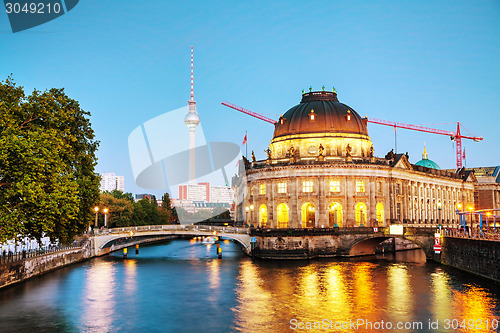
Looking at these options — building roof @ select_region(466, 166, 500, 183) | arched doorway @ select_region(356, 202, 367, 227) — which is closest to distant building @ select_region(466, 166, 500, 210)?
building roof @ select_region(466, 166, 500, 183)

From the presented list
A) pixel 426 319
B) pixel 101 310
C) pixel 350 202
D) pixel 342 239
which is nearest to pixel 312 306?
pixel 426 319

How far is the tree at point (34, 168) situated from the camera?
46031mm

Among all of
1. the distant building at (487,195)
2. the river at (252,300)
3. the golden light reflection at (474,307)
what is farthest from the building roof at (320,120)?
the golden light reflection at (474,307)

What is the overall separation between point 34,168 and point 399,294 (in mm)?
36268

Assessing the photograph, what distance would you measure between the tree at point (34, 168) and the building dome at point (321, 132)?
62.0 m

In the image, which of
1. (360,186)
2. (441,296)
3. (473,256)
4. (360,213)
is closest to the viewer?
(441,296)

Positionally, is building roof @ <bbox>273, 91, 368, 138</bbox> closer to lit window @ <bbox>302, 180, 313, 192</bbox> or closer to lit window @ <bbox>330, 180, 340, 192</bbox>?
lit window @ <bbox>330, 180, 340, 192</bbox>

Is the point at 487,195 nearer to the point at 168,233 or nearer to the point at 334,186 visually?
the point at 334,186

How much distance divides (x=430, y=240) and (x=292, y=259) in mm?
21111

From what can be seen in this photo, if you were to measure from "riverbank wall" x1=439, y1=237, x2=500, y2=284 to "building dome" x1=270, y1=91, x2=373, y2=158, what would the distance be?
3774 cm

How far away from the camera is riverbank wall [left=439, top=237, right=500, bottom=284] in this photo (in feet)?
187

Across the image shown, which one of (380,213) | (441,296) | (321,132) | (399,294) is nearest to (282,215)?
(321,132)

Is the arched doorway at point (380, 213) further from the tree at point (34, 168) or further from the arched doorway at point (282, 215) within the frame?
the tree at point (34, 168)

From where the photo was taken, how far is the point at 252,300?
50.7 metres
